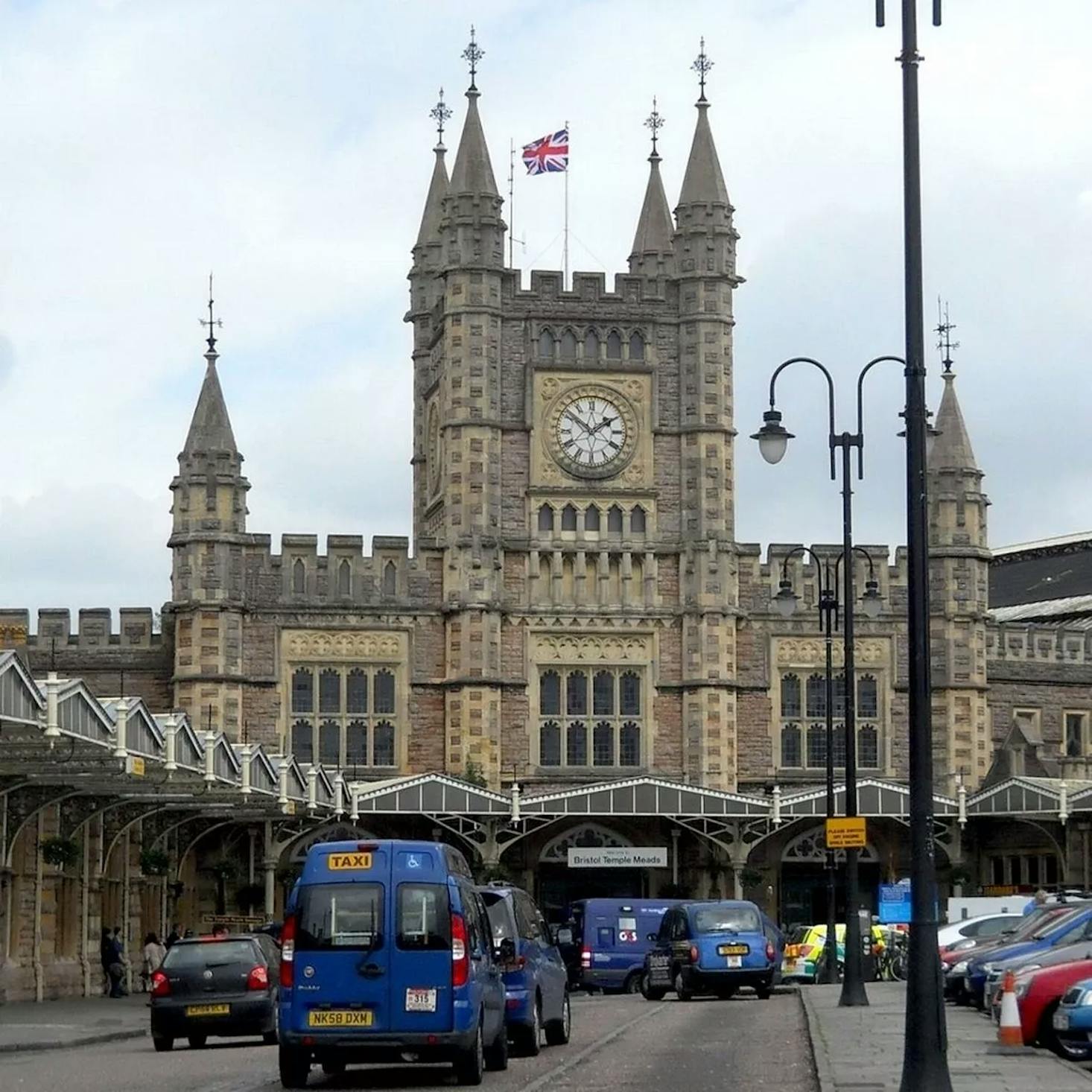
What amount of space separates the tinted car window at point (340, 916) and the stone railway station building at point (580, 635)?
41049mm

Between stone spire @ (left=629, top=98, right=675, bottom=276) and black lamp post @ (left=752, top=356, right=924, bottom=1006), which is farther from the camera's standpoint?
stone spire @ (left=629, top=98, right=675, bottom=276)

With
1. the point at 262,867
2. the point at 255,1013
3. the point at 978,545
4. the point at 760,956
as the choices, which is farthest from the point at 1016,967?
the point at 978,545

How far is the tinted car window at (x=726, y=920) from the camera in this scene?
4431 cm

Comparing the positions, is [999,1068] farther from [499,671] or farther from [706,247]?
[706,247]

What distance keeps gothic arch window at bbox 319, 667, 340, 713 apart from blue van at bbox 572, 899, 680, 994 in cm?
1421

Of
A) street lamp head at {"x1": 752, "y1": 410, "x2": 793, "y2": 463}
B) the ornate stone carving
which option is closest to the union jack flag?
the ornate stone carving

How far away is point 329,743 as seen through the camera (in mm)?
68375

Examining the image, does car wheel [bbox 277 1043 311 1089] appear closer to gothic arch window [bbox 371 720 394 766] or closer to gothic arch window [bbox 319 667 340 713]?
gothic arch window [bbox 371 720 394 766]

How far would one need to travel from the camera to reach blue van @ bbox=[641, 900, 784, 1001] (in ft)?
146

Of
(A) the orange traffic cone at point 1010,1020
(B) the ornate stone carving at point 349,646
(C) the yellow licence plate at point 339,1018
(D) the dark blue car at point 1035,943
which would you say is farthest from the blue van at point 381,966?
(B) the ornate stone carving at point 349,646

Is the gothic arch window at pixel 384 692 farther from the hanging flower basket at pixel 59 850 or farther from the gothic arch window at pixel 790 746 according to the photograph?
the hanging flower basket at pixel 59 850

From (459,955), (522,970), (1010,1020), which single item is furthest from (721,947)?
(459,955)

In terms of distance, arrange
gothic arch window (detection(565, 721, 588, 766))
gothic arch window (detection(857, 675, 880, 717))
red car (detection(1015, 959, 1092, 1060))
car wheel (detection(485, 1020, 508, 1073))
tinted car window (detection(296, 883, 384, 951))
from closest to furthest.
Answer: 1. tinted car window (detection(296, 883, 384, 951))
2. car wheel (detection(485, 1020, 508, 1073))
3. red car (detection(1015, 959, 1092, 1060))
4. gothic arch window (detection(565, 721, 588, 766))
5. gothic arch window (detection(857, 675, 880, 717))

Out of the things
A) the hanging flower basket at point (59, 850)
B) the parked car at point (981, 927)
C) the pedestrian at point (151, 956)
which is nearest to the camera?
the parked car at point (981, 927)
